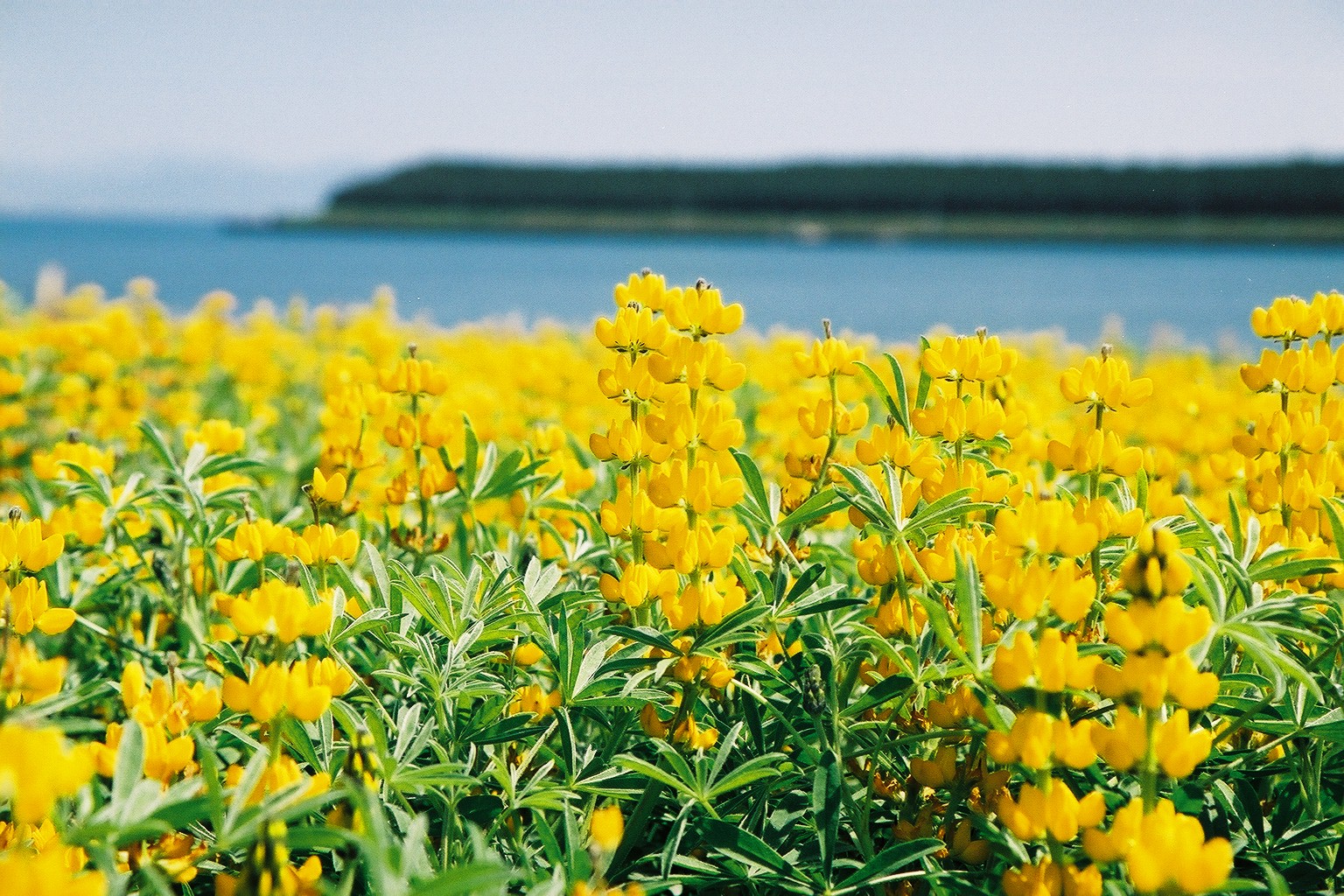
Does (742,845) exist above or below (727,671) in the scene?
below

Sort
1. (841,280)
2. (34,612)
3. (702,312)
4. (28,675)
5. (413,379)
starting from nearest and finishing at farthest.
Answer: (28,675)
(34,612)
(702,312)
(413,379)
(841,280)

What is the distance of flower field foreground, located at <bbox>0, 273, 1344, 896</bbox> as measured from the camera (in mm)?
1048

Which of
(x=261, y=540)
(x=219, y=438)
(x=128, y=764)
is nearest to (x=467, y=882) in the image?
(x=128, y=764)

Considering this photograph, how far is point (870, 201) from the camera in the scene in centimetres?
→ 6475

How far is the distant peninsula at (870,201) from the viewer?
48844mm

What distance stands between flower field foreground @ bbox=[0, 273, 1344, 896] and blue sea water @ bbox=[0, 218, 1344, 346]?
142 cm

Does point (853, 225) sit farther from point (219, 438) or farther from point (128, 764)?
point (128, 764)

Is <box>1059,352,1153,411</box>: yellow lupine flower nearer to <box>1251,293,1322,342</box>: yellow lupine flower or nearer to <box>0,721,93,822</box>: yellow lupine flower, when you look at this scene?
<box>1251,293,1322,342</box>: yellow lupine flower

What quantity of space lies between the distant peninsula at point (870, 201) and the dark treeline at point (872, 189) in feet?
0.26

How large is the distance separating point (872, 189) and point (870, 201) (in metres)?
1.02

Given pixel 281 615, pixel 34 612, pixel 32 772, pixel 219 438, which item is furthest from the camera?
pixel 219 438

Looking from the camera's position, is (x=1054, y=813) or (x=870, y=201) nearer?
(x=1054, y=813)

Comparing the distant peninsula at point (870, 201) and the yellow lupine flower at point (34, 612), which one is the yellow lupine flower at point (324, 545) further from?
the distant peninsula at point (870, 201)

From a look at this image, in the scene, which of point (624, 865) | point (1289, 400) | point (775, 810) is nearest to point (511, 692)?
point (624, 865)
